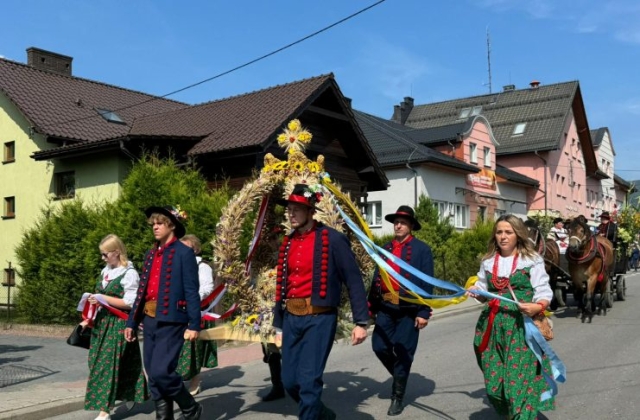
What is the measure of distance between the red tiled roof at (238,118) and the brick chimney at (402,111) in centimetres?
2239

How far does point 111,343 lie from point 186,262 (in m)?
1.29

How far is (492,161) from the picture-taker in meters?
34.0

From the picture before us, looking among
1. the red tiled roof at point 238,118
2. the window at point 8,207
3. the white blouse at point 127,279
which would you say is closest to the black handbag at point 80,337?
the white blouse at point 127,279

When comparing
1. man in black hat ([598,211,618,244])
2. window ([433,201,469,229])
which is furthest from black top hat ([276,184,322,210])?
window ([433,201,469,229])

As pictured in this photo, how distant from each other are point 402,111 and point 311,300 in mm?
40930

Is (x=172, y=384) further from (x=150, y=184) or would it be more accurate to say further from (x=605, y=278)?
(x=605, y=278)

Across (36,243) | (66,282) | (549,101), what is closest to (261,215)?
(66,282)

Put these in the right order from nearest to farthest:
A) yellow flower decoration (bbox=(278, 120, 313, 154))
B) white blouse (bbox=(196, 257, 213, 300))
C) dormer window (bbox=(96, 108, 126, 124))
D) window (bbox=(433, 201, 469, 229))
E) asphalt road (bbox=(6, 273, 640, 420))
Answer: asphalt road (bbox=(6, 273, 640, 420)) < yellow flower decoration (bbox=(278, 120, 313, 154)) < white blouse (bbox=(196, 257, 213, 300)) < dormer window (bbox=(96, 108, 126, 124)) < window (bbox=(433, 201, 469, 229))

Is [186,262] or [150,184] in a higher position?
[150,184]

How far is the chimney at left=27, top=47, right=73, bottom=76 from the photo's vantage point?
29.8 metres

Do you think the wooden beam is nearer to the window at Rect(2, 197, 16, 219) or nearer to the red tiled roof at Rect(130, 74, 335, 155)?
the red tiled roof at Rect(130, 74, 335, 155)

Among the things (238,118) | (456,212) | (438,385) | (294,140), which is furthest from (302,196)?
(456,212)

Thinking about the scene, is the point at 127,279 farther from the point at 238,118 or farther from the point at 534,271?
the point at 238,118

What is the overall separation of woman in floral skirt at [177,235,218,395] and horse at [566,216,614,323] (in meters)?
8.04
